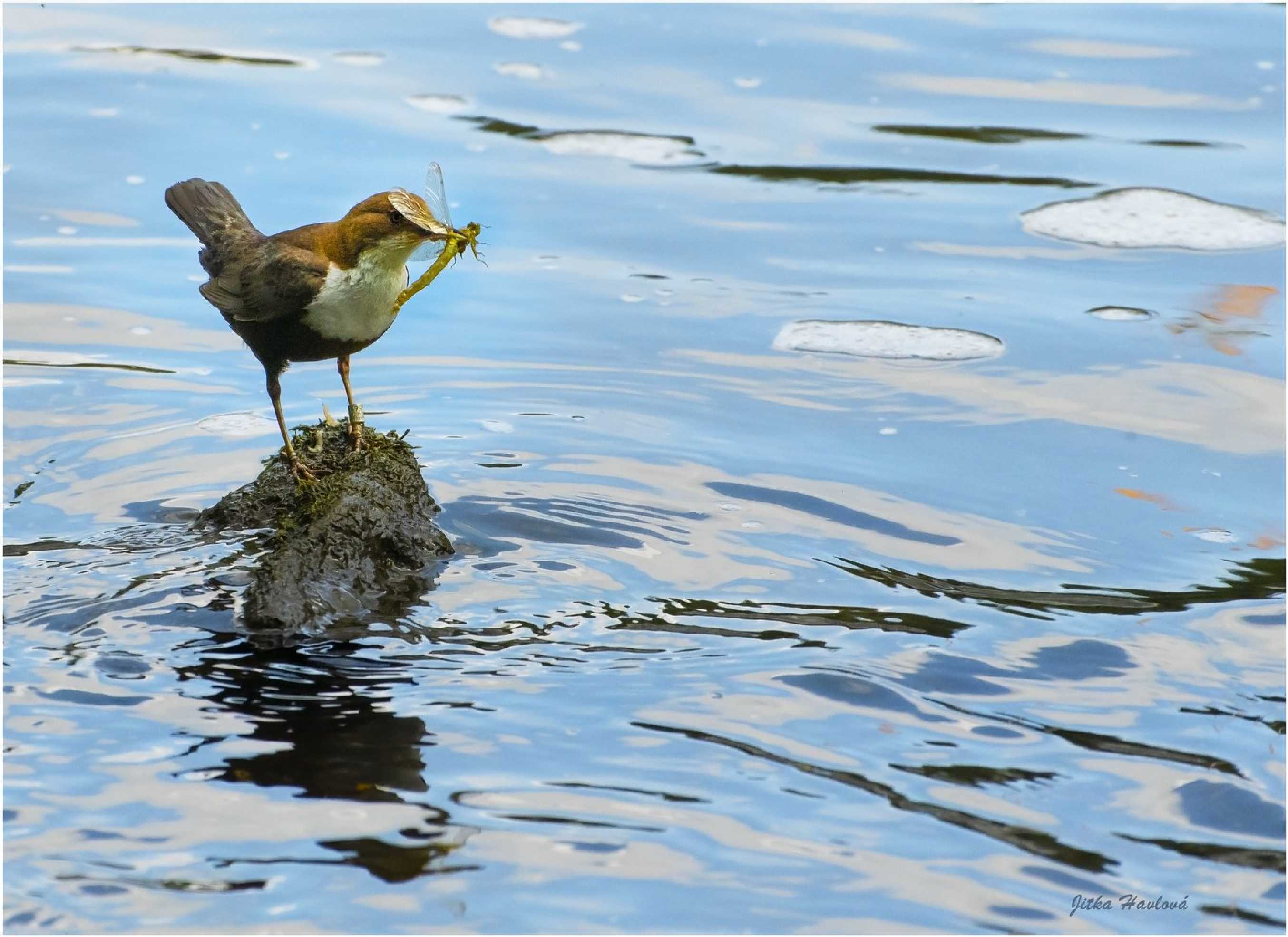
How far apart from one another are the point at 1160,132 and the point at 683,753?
693 centimetres

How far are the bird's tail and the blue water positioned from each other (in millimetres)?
901

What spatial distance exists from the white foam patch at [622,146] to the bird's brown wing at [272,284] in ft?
14.8

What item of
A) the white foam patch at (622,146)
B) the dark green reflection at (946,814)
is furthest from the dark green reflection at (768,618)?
the white foam patch at (622,146)

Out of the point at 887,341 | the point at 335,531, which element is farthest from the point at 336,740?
the point at 887,341

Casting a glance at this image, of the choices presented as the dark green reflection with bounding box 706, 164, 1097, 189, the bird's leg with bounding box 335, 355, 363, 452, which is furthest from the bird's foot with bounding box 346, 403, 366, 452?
the dark green reflection with bounding box 706, 164, 1097, 189

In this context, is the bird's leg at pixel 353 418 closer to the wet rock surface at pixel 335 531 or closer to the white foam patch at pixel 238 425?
the wet rock surface at pixel 335 531

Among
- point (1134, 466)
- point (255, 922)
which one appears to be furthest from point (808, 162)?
point (255, 922)

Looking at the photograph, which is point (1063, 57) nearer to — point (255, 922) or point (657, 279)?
point (657, 279)

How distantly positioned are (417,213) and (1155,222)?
4985 millimetres

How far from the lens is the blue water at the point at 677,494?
11.6 feet

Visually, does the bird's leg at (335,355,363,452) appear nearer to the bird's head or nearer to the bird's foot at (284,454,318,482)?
the bird's foot at (284,454,318,482)

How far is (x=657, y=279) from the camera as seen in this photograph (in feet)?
25.4

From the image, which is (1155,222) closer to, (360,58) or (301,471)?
(301,471)

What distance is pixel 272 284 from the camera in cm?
479
